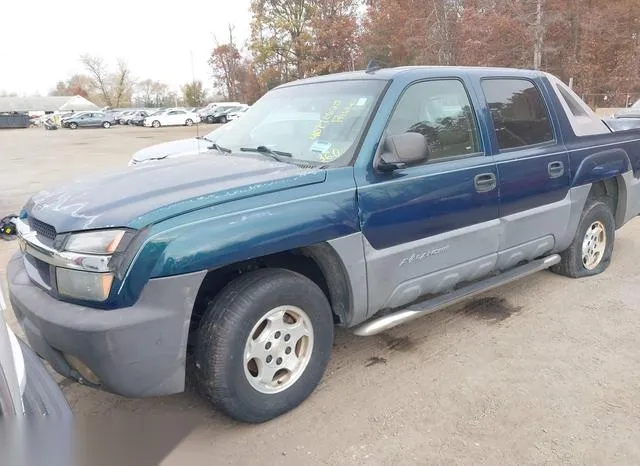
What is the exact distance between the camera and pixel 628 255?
5.89m

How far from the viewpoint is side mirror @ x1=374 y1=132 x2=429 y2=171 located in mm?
3146

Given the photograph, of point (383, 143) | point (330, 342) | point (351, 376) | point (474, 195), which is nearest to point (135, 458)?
point (330, 342)

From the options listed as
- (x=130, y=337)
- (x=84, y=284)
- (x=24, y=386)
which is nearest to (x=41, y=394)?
(x=24, y=386)

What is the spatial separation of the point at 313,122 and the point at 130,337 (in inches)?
73.5

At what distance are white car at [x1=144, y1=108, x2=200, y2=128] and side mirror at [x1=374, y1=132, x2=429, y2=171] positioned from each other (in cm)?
4765

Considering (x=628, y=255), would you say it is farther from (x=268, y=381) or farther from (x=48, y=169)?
(x=48, y=169)

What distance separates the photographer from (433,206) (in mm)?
3455

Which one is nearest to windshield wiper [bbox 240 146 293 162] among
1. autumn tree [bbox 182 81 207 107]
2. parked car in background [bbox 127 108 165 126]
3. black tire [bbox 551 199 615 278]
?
black tire [bbox 551 199 615 278]

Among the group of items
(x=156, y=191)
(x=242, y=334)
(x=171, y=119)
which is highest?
(x=171, y=119)

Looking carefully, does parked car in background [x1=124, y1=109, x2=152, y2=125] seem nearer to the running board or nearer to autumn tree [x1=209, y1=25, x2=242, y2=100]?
autumn tree [x1=209, y1=25, x2=242, y2=100]

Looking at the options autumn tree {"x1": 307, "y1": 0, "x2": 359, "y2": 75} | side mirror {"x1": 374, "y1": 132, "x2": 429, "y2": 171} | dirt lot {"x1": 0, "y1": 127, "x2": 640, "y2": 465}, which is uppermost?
autumn tree {"x1": 307, "y1": 0, "x2": 359, "y2": 75}

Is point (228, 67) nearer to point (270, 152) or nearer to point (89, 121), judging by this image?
point (89, 121)

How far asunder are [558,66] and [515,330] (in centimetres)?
3088

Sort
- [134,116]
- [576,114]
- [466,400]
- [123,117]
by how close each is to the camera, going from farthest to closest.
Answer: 1. [123,117]
2. [134,116]
3. [576,114]
4. [466,400]
